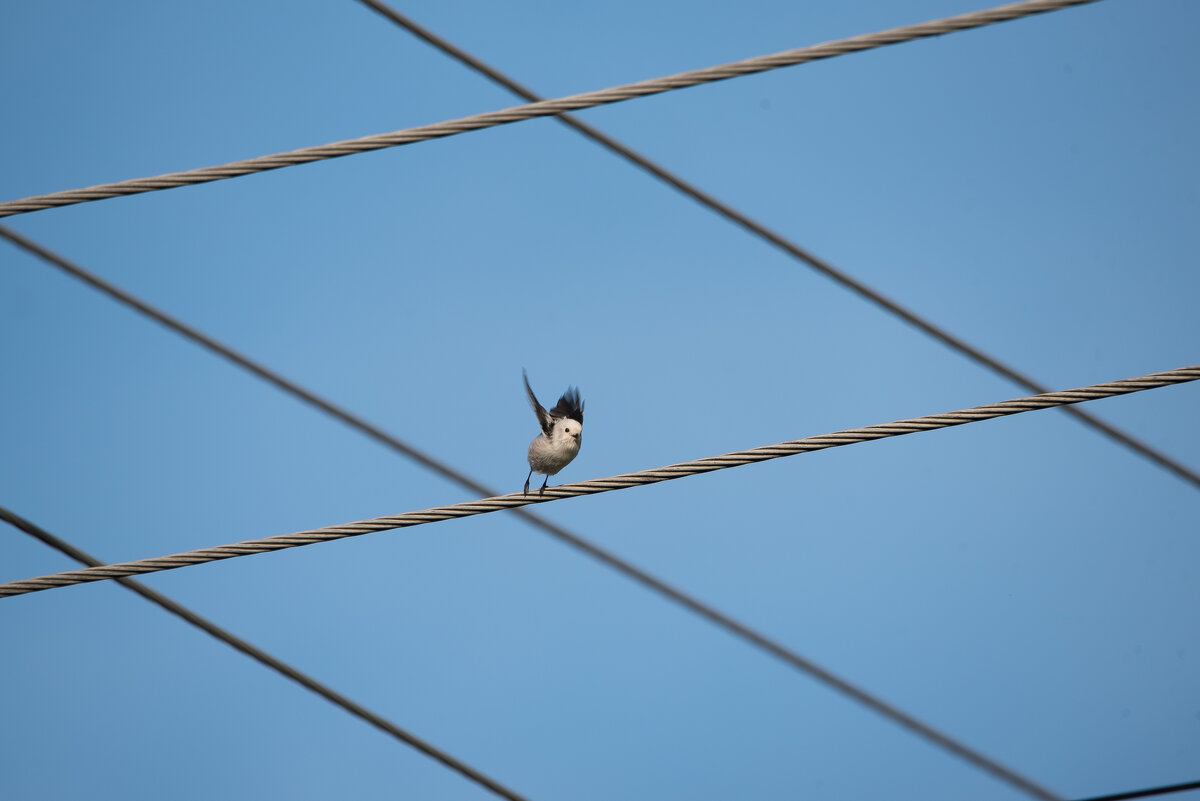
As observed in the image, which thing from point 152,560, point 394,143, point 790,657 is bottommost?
point 152,560

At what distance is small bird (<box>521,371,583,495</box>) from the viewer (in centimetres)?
689

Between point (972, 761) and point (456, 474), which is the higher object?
point (456, 474)

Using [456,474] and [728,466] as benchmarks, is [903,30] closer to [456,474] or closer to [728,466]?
[728,466]

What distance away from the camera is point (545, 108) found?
14.4ft

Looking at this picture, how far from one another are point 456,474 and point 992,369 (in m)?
2.62

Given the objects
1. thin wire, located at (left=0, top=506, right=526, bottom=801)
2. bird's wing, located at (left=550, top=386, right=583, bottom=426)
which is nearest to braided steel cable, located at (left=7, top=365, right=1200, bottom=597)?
thin wire, located at (left=0, top=506, right=526, bottom=801)

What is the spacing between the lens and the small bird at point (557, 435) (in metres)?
6.89

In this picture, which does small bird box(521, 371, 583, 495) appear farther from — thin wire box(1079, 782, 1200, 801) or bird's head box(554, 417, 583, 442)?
thin wire box(1079, 782, 1200, 801)

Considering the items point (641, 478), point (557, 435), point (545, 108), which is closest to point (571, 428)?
point (557, 435)

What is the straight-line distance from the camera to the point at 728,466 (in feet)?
14.3

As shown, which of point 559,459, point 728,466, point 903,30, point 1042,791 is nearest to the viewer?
point 903,30

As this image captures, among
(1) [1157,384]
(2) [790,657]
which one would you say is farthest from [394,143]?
(1) [1157,384]

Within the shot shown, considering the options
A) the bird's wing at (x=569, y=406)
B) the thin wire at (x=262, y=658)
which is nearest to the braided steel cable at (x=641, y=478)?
the thin wire at (x=262, y=658)

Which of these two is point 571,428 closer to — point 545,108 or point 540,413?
point 540,413
